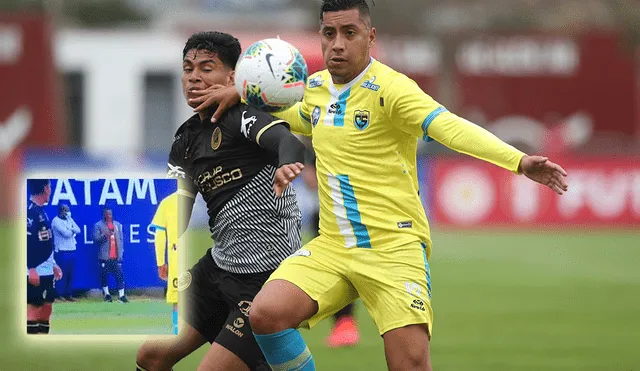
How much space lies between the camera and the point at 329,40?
6633 millimetres

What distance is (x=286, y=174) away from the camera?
5.84 m

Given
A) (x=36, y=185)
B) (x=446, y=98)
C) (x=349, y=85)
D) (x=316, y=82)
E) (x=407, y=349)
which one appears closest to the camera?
(x=36, y=185)

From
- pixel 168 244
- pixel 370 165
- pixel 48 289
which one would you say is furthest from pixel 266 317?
pixel 48 289

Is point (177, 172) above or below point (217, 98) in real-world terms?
below

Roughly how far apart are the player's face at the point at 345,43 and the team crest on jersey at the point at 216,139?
683 millimetres

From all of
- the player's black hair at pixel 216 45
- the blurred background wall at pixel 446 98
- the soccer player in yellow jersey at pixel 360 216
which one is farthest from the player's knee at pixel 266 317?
the blurred background wall at pixel 446 98

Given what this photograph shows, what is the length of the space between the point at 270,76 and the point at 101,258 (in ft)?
4.33

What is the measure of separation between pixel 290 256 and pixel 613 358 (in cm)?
455

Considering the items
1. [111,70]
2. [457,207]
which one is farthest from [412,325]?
[111,70]

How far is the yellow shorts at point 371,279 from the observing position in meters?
6.30

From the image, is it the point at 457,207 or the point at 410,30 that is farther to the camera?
the point at 410,30

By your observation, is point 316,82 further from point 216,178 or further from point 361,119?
point 216,178

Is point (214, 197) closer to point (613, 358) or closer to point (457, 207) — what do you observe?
point (613, 358)

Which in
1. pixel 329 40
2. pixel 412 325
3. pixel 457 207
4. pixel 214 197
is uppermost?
pixel 329 40
